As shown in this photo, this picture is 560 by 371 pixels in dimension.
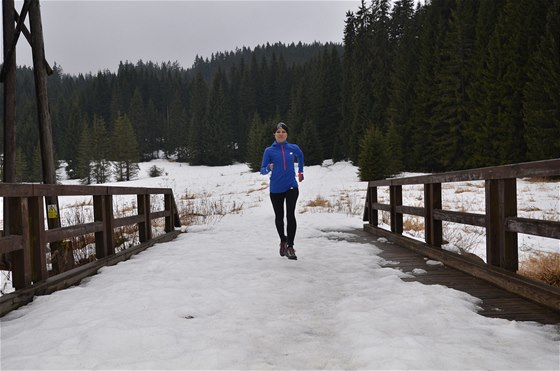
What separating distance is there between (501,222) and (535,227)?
561mm

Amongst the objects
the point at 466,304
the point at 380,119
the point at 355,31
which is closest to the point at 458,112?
the point at 380,119

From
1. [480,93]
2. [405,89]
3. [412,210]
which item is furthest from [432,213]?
[405,89]

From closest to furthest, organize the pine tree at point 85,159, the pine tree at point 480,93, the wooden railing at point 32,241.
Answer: the wooden railing at point 32,241, the pine tree at point 480,93, the pine tree at point 85,159

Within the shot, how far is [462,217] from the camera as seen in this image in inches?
193

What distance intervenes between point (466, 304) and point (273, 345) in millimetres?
1925

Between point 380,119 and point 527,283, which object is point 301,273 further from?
point 380,119

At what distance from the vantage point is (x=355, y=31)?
199ft

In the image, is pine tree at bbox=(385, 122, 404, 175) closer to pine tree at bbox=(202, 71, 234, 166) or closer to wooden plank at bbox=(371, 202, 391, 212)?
wooden plank at bbox=(371, 202, 391, 212)

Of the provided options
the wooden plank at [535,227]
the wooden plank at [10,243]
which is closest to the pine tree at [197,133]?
the wooden plank at [10,243]

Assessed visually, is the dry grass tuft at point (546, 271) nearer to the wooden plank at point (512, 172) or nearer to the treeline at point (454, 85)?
the wooden plank at point (512, 172)

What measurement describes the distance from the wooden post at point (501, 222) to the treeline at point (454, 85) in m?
25.6

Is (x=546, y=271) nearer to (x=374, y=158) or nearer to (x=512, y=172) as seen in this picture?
(x=512, y=172)

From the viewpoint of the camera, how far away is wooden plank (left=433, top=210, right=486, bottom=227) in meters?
4.48

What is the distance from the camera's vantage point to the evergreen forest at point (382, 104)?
98.3ft
